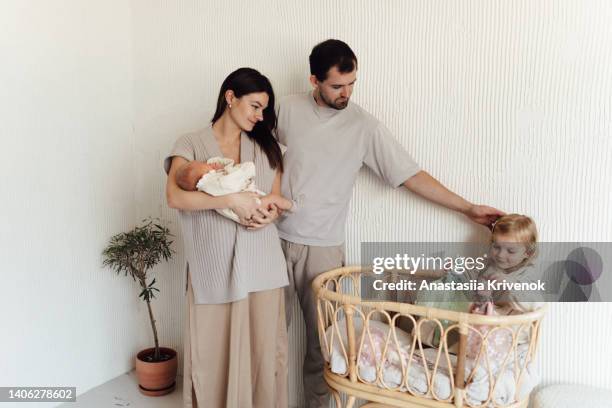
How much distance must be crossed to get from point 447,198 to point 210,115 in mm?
1150

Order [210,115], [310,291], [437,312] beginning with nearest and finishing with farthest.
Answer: [437,312] < [310,291] < [210,115]

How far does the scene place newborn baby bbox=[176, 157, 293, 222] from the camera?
1643mm

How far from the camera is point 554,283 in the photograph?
1787mm

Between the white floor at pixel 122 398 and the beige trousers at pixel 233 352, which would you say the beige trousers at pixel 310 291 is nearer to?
the beige trousers at pixel 233 352

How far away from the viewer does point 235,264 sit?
1.75 m

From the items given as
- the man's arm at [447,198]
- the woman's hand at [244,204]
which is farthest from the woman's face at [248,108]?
the man's arm at [447,198]

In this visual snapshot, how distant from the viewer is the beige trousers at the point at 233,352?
1821 millimetres

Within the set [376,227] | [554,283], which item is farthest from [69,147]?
[554,283]

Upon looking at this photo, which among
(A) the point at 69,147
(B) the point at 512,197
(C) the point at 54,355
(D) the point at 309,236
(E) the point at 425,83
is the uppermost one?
(E) the point at 425,83

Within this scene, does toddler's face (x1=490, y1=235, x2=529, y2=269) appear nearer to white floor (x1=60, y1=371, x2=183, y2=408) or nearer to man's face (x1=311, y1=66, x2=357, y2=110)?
man's face (x1=311, y1=66, x2=357, y2=110)

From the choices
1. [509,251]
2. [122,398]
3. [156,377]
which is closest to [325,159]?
[509,251]

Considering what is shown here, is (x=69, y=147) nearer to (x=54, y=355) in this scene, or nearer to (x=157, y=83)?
(x=157, y=83)

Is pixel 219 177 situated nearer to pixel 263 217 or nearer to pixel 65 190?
pixel 263 217

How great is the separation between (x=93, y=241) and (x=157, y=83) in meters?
0.79
